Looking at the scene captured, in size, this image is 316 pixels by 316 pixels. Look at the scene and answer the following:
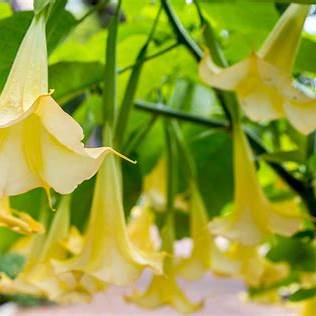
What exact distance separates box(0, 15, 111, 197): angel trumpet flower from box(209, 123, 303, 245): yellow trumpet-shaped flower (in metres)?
0.17

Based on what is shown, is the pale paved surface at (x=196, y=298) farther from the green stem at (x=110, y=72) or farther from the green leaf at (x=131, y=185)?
the green stem at (x=110, y=72)

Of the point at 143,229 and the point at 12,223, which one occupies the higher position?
the point at 12,223

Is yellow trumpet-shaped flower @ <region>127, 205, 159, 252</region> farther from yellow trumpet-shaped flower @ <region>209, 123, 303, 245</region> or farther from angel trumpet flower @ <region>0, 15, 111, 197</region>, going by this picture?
angel trumpet flower @ <region>0, 15, 111, 197</region>

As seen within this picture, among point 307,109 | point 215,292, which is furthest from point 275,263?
point 215,292

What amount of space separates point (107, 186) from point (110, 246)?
0.09ft

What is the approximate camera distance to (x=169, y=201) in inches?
19.4

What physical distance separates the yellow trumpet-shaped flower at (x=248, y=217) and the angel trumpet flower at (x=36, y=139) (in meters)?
0.17

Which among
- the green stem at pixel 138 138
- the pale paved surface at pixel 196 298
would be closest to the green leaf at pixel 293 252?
the green stem at pixel 138 138

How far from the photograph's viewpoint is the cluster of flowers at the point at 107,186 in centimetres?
25

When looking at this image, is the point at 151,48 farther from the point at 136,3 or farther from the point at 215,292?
the point at 215,292

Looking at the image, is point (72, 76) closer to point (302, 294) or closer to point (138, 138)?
point (138, 138)

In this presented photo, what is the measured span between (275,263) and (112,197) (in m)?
0.29

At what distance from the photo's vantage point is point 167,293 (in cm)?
49

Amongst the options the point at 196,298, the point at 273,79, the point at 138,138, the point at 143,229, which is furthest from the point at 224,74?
the point at 196,298
